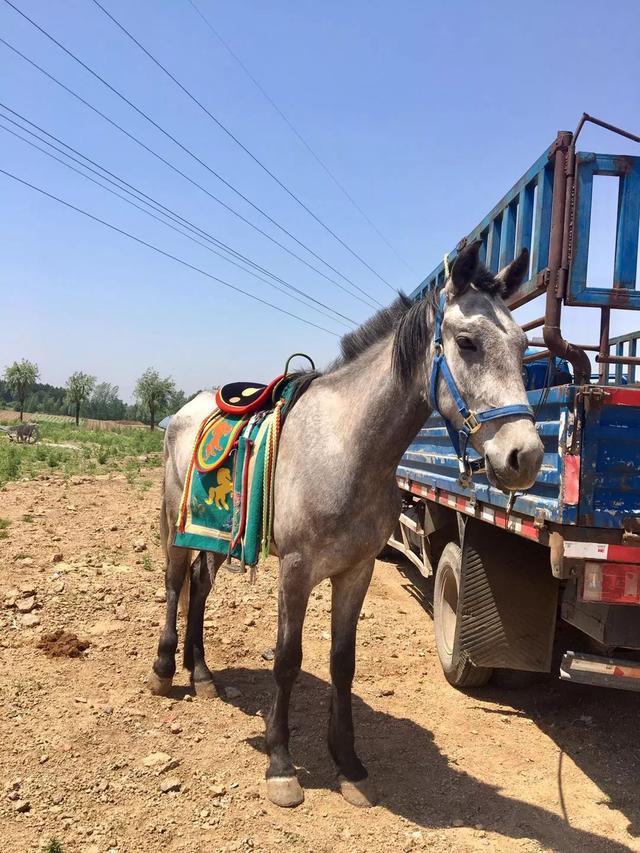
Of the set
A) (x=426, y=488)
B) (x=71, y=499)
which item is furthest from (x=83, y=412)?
(x=426, y=488)

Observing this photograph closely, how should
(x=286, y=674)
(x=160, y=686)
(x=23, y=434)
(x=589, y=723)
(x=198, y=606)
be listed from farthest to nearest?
(x=23, y=434), (x=198, y=606), (x=160, y=686), (x=589, y=723), (x=286, y=674)

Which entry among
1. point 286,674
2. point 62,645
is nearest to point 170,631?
point 62,645

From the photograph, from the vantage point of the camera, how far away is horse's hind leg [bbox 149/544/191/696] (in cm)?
389

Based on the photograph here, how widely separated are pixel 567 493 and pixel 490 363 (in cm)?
68

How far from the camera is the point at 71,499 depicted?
10.5 m

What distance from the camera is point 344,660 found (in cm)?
313

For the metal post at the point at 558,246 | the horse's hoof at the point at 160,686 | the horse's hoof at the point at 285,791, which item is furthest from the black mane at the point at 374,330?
the horse's hoof at the point at 160,686

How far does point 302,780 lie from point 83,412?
111121mm

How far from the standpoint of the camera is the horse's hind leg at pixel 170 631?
3.89 metres

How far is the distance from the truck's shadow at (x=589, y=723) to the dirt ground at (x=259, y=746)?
14 mm

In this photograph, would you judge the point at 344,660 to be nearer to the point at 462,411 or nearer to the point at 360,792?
the point at 360,792

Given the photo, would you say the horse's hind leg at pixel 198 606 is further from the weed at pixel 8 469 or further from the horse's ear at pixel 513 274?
the weed at pixel 8 469

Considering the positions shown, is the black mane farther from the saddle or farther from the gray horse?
the saddle

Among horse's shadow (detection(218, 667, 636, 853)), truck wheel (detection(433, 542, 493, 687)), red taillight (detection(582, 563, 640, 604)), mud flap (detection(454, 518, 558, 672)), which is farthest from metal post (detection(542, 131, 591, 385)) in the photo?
horse's shadow (detection(218, 667, 636, 853))
